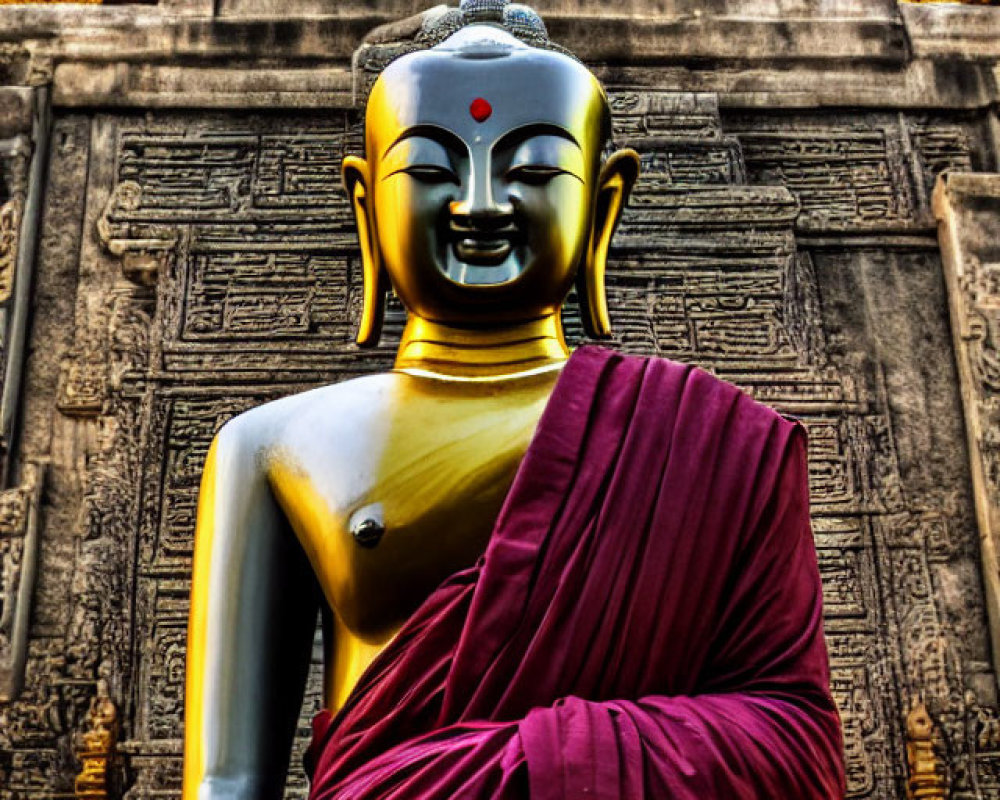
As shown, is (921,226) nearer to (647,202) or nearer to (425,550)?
(647,202)

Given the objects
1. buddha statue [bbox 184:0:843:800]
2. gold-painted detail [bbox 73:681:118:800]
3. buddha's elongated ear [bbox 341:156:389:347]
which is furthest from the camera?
gold-painted detail [bbox 73:681:118:800]

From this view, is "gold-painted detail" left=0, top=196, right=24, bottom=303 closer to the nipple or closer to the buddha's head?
the buddha's head

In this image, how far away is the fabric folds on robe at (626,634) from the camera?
197cm

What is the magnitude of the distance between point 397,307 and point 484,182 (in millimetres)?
1182

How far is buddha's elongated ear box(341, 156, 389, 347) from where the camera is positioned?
2900mm

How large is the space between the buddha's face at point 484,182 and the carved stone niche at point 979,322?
151 centimetres

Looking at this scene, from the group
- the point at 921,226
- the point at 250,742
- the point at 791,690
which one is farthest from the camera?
the point at 921,226

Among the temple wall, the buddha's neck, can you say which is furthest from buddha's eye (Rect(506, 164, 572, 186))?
the temple wall

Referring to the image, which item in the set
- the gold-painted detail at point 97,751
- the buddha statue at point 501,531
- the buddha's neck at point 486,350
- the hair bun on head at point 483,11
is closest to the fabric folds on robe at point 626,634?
the buddha statue at point 501,531

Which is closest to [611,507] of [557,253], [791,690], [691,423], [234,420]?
[691,423]

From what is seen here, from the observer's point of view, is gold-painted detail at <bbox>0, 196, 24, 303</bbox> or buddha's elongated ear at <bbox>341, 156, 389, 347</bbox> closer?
buddha's elongated ear at <bbox>341, 156, 389, 347</bbox>

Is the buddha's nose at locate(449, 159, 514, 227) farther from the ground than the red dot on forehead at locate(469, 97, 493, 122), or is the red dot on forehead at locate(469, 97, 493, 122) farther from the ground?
the red dot on forehead at locate(469, 97, 493, 122)

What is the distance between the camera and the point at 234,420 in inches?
104

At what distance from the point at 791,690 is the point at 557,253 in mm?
900
